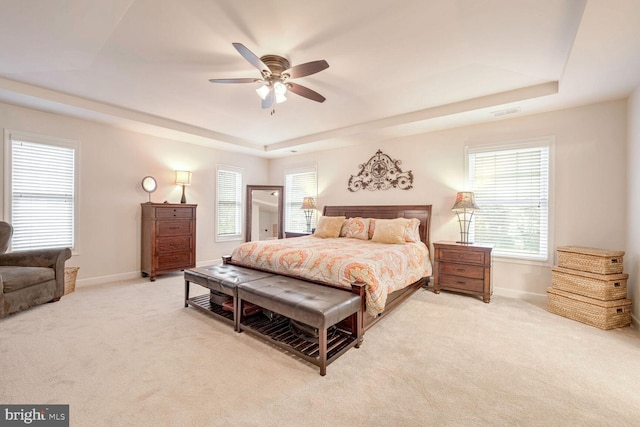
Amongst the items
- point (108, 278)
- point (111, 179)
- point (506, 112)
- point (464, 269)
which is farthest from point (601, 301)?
point (111, 179)

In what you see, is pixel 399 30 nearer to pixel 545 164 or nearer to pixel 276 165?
pixel 545 164

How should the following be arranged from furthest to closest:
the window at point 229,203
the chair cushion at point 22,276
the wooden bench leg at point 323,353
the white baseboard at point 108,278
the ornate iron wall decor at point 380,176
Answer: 1. the window at point 229,203
2. the ornate iron wall decor at point 380,176
3. the white baseboard at point 108,278
4. the chair cushion at point 22,276
5. the wooden bench leg at point 323,353

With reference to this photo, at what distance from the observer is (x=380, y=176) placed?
529cm

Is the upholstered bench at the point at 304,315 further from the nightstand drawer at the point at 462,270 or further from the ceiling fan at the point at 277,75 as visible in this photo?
the nightstand drawer at the point at 462,270

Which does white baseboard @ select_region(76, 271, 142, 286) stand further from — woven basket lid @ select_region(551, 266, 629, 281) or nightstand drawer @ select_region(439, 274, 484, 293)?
woven basket lid @ select_region(551, 266, 629, 281)

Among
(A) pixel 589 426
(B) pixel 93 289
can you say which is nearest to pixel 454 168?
(A) pixel 589 426

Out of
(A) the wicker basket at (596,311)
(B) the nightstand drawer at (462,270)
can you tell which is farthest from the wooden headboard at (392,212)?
(A) the wicker basket at (596,311)

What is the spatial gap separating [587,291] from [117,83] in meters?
5.93

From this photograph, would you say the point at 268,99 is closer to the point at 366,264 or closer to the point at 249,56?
the point at 249,56

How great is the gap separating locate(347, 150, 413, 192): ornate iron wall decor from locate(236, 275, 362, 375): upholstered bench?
9.83 feet

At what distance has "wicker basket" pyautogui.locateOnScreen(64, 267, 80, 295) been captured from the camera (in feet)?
12.4

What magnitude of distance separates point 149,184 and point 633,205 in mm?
6869

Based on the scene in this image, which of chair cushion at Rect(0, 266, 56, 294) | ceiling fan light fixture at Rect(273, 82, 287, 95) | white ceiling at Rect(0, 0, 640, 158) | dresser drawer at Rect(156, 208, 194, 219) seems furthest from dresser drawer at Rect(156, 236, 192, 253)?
ceiling fan light fixture at Rect(273, 82, 287, 95)

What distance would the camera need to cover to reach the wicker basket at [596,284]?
2.88 m
